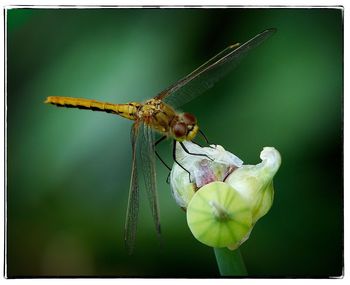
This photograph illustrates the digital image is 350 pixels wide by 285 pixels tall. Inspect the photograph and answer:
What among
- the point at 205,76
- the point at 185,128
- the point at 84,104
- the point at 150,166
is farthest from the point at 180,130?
the point at 84,104

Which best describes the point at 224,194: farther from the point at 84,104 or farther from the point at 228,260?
the point at 84,104

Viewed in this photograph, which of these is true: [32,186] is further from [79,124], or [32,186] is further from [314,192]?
[314,192]

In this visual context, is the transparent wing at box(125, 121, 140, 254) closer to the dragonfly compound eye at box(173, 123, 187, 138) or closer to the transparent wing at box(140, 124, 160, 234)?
the transparent wing at box(140, 124, 160, 234)

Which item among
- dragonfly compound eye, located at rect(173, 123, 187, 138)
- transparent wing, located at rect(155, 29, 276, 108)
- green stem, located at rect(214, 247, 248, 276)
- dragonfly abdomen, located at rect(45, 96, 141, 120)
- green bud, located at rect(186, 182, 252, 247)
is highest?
transparent wing, located at rect(155, 29, 276, 108)

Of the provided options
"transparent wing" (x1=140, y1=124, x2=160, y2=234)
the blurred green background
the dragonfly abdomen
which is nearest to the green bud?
"transparent wing" (x1=140, y1=124, x2=160, y2=234)

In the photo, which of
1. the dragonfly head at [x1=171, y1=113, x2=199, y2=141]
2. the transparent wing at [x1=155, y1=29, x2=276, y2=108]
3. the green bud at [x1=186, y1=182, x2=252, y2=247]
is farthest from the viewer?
the transparent wing at [x1=155, y1=29, x2=276, y2=108]

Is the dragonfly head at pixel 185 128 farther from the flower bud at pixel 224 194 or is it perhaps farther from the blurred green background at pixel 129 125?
the flower bud at pixel 224 194

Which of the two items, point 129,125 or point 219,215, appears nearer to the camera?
point 219,215

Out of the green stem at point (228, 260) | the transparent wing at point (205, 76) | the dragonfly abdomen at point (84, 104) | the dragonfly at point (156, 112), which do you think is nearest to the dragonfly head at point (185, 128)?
the dragonfly at point (156, 112)
